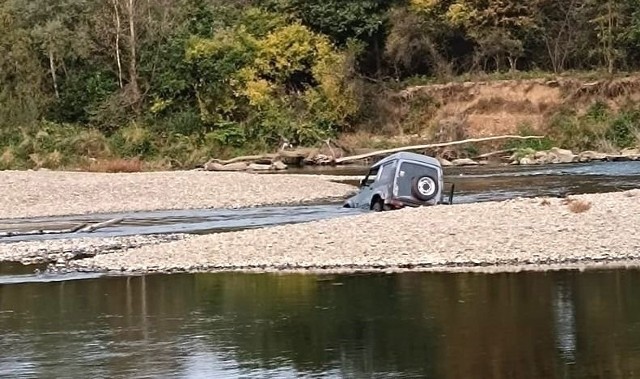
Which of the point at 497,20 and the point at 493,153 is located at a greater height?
the point at 497,20

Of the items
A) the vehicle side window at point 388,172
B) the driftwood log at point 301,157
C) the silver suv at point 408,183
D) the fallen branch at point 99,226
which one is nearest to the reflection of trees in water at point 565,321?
the silver suv at point 408,183

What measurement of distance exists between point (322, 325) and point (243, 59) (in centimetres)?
5126

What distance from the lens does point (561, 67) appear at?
66.4 meters

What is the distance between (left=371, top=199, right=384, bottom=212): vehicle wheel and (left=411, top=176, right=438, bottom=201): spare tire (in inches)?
40.1

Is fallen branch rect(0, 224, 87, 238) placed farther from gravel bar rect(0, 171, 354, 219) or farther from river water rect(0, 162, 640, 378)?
river water rect(0, 162, 640, 378)

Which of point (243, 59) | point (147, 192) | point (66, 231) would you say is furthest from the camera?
point (243, 59)

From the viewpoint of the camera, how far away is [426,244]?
2347cm

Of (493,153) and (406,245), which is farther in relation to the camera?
(493,153)

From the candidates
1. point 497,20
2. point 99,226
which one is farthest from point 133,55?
point 99,226

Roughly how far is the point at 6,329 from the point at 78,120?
51886 millimetres

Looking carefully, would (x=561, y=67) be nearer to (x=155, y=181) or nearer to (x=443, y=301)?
(x=155, y=181)

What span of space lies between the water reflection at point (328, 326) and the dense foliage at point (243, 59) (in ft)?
145

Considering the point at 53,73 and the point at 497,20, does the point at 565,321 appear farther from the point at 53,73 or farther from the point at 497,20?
the point at 53,73

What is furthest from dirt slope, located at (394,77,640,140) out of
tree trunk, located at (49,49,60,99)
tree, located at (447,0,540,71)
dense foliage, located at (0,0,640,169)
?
tree trunk, located at (49,49,60,99)
